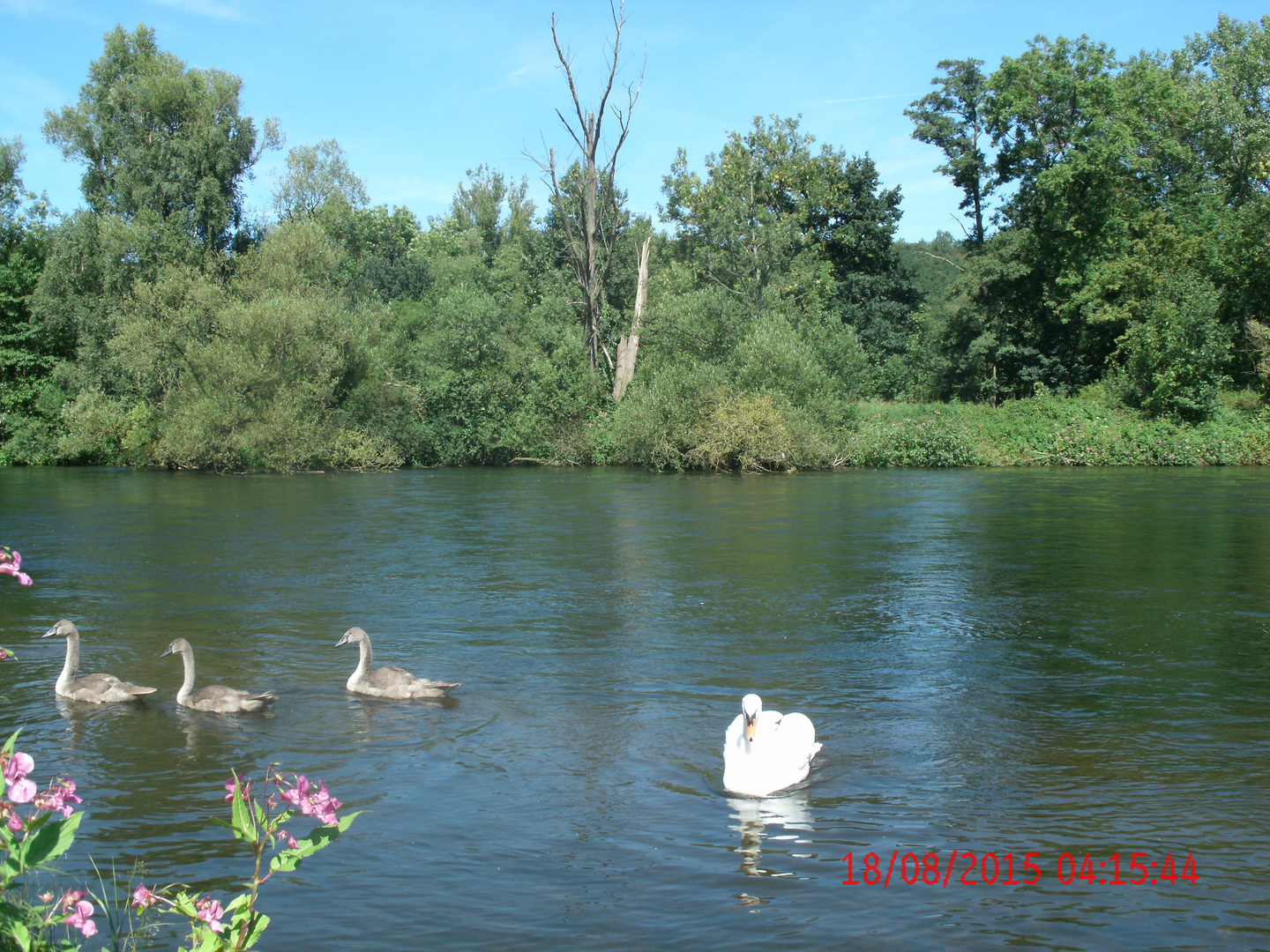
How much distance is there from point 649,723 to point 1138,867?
4208 mm

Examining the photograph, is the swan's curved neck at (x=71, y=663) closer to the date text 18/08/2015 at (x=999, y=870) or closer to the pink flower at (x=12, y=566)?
the pink flower at (x=12, y=566)

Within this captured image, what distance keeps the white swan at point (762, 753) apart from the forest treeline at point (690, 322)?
111 feet

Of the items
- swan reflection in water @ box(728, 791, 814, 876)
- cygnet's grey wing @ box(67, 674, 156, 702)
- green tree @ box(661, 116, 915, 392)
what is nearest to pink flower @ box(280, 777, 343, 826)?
swan reflection in water @ box(728, 791, 814, 876)

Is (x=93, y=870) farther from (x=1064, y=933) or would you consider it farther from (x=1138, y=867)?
(x=1138, y=867)

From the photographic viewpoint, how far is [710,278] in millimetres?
60250

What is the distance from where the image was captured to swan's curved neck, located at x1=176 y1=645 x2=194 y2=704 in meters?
9.80

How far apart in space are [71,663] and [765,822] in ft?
23.7

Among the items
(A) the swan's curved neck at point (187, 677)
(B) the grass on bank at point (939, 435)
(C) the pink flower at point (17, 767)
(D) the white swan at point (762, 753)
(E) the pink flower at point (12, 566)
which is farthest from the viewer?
(B) the grass on bank at point (939, 435)

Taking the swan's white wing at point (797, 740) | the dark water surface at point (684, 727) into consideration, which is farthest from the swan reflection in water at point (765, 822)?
the swan's white wing at point (797, 740)

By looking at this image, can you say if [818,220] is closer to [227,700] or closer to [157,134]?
[157,134]

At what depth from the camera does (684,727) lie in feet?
30.3

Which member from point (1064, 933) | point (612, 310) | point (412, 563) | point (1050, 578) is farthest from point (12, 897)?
point (612, 310)

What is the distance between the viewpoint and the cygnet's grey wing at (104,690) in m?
9.84

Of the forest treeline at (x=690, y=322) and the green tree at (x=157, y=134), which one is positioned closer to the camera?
the forest treeline at (x=690, y=322)
